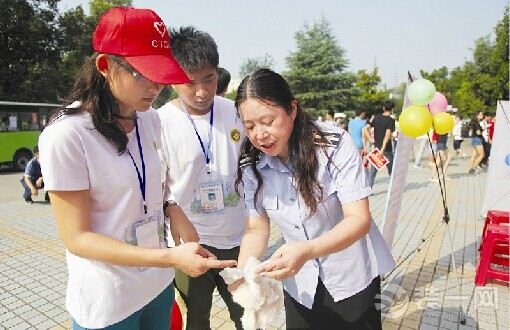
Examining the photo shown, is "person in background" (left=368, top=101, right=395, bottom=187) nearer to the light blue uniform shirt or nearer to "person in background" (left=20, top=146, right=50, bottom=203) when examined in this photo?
the light blue uniform shirt

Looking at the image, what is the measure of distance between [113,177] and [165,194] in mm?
741

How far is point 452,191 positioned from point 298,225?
8592mm

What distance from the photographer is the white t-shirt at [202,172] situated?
2217 millimetres

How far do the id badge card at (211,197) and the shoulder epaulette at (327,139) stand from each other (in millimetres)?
827

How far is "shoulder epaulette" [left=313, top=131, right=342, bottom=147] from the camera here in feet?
5.26

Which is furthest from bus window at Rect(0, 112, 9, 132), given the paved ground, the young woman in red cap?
the young woman in red cap

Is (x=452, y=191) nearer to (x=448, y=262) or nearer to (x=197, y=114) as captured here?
(x=448, y=262)

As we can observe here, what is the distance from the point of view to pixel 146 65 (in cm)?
130

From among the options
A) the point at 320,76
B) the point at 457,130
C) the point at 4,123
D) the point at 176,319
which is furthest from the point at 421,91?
the point at 320,76

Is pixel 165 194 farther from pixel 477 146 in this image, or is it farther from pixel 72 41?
pixel 72 41

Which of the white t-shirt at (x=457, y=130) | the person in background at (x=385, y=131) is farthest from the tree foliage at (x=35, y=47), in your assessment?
the white t-shirt at (x=457, y=130)

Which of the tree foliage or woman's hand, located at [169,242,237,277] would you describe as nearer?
woman's hand, located at [169,242,237,277]

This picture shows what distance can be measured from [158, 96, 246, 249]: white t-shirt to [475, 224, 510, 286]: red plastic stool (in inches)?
113

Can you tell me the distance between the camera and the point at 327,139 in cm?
162
